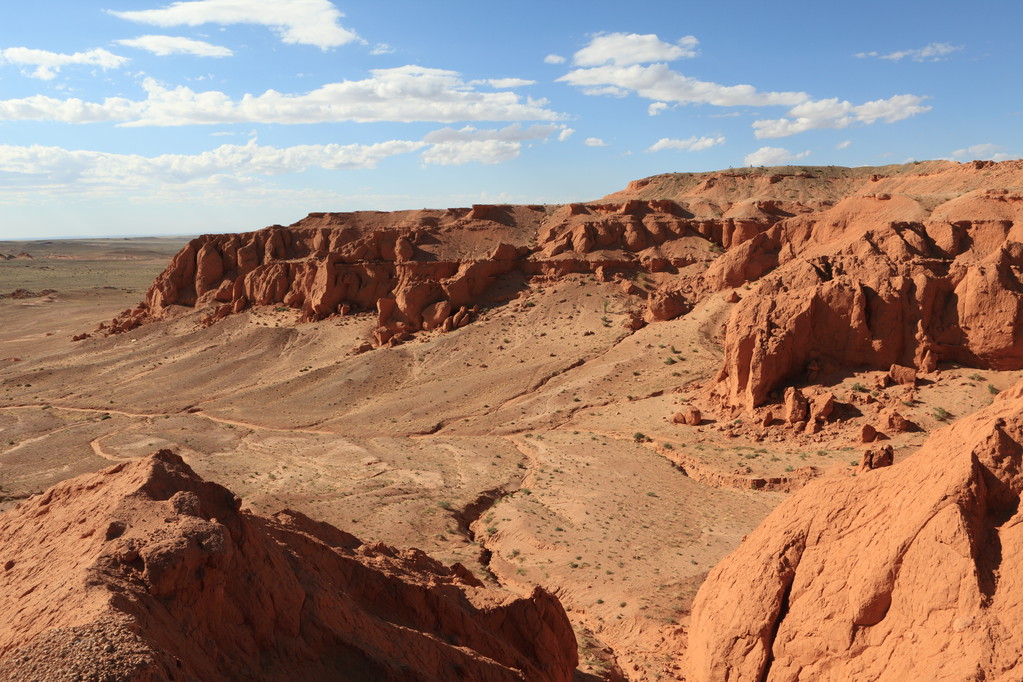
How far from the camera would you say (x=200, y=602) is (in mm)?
6742

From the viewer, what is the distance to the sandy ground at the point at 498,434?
18234 mm

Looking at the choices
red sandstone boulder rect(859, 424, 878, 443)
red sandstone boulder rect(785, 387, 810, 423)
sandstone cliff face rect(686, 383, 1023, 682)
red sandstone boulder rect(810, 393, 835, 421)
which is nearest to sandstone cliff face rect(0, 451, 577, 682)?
sandstone cliff face rect(686, 383, 1023, 682)

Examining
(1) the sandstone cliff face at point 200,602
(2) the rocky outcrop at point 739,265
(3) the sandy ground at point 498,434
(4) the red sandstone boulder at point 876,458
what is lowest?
(3) the sandy ground at point 498,434

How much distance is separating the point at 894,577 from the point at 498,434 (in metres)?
22.8

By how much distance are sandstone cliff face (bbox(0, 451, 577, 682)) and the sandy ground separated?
14.0 feet

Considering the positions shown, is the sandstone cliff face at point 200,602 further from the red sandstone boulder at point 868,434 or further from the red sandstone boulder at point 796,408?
the red sandstone boulder at point 796,408

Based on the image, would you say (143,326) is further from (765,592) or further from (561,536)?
(765,592)

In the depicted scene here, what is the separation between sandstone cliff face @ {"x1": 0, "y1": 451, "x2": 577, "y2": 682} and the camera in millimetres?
5641

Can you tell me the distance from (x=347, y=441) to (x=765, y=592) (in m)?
23.3

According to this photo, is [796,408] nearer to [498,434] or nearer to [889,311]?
[889,311]

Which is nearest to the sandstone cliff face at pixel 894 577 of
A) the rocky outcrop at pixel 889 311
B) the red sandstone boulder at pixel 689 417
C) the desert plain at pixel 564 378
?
the desert plain at pixel 564 378

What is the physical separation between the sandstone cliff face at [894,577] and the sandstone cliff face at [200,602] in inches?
121

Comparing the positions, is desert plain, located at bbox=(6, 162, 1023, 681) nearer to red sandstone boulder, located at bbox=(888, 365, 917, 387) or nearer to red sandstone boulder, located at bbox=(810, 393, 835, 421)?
red sandstone boulder, located at bbox=(888, 365, 917, 387)

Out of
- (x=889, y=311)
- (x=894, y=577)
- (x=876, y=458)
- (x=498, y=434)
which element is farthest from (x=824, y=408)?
(x=894, y=577)
